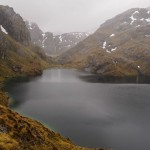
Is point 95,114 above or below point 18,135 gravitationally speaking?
below

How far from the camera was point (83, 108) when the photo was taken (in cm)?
12212

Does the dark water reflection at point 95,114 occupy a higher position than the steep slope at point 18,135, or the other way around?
the steep slope at point 18,135

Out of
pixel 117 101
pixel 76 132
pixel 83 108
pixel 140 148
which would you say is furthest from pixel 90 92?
pixel 140 148

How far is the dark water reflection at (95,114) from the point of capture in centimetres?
8247

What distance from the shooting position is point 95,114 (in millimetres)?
112438

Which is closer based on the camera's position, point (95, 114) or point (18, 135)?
point (18, 135)

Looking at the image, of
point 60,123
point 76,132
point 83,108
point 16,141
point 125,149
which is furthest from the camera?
point 83,108

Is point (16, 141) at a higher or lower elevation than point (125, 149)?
higher

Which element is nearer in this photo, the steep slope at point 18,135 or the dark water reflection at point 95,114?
the steep slope at point 18,135

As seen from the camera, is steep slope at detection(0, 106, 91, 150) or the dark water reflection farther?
the dark water reflection

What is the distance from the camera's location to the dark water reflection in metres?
82.5

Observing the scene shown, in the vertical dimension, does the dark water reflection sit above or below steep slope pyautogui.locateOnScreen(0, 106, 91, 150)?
below

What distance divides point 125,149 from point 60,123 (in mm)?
28284

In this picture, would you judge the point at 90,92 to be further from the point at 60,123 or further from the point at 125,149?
the point at 125,149
